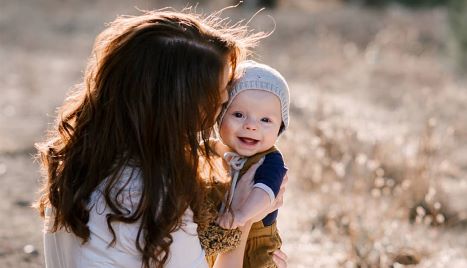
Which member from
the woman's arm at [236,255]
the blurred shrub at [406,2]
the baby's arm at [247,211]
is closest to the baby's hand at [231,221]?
the baby's arm at [247,211]

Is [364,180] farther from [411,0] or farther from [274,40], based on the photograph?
[411,0]

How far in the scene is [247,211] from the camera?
110 inches

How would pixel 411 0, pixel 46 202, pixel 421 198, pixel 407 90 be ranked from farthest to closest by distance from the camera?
pixel 411 0 → pixel 407 90 → pixel 421 198 → pixel 46 202

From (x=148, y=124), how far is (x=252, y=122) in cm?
52

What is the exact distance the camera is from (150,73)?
2.51 meters

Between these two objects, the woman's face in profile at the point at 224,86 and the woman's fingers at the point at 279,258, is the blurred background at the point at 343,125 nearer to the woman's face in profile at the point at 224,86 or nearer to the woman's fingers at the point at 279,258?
the woman's fingers at the point at 279,258

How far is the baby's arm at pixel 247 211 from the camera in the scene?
280 centimetres

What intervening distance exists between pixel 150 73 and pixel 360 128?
6025mm

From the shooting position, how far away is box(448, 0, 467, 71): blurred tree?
1225 centimetres

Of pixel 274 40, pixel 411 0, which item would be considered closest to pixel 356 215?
pixel 274 40

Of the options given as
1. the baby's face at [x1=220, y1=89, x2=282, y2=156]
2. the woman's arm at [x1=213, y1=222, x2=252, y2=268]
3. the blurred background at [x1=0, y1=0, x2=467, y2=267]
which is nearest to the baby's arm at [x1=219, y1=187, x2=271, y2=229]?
the woman's arm at [x1=213, y1=222, x2=252, y2=268]

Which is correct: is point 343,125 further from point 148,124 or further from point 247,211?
point 148,124

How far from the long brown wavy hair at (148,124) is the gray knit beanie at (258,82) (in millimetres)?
286

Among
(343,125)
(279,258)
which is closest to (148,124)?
(279,258)
